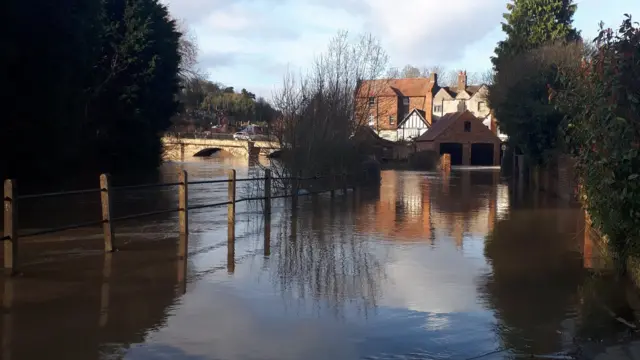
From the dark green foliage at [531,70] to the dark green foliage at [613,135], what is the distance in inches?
500

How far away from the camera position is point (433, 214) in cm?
1903

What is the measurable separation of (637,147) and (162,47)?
31.8 metres

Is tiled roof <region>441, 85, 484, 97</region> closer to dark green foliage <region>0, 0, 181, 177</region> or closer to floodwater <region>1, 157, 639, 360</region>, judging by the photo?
dark green foliage <region>0, 0, 181, 177</region>

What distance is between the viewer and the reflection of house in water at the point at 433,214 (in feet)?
49.2

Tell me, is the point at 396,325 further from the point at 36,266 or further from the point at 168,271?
the point at 36,266

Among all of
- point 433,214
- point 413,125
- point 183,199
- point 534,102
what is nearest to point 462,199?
point 433,214

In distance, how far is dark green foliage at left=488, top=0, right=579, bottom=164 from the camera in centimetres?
2950

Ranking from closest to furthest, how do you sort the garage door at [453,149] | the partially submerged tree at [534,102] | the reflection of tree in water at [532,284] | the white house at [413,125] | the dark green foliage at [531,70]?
the reflection of tree in water at [532,284] < the partially submerged tree at [534,102] < the dark green foliage at [531,70] < the garage door at [453,149] < the white house at [413,125]

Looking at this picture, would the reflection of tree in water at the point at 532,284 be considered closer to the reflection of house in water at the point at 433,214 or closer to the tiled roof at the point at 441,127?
the reflection of house in water at the point at 433,214

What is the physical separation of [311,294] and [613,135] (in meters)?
4.18

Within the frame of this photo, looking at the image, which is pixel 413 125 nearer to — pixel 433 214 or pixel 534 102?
pixel 534 102

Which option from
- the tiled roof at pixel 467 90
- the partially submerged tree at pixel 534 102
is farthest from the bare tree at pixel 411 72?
the partially submerged tree at pixel 534 102

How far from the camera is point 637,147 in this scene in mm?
7938

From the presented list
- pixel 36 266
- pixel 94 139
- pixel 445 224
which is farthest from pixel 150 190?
pixel 36 266
